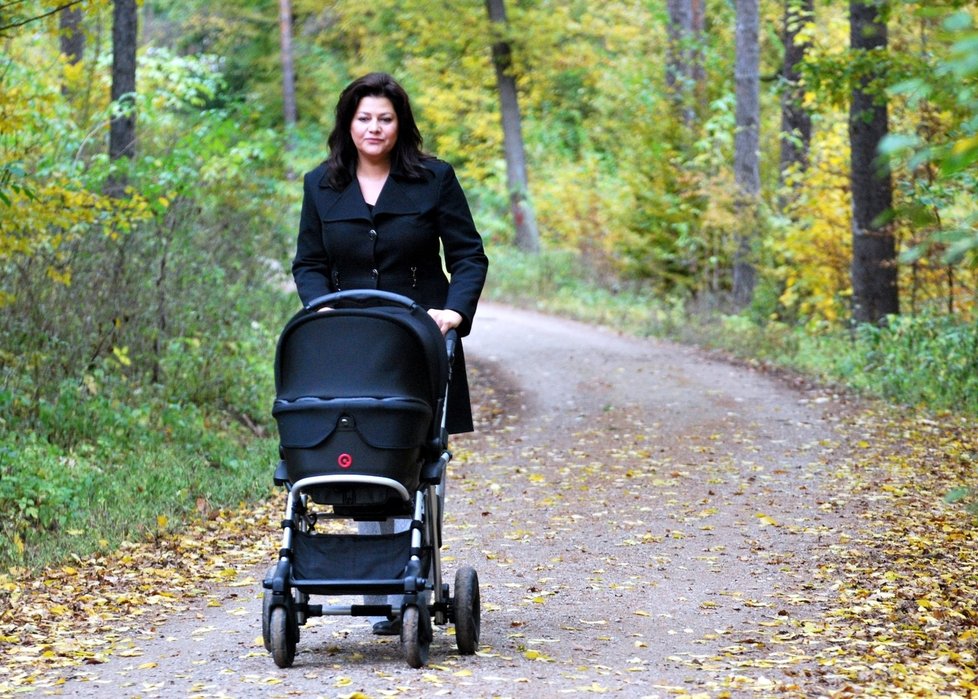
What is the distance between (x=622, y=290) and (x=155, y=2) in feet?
66.1

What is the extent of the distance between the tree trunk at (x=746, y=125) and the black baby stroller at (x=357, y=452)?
55.8 ft

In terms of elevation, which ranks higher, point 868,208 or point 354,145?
point 354,145

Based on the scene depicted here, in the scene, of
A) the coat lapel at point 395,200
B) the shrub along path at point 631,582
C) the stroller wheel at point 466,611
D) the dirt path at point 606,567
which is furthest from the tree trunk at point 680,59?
the stroller wheel at point 466,611

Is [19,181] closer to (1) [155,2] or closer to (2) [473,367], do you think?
(2) [473,367]

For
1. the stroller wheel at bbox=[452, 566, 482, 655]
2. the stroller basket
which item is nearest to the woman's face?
the stroller basket

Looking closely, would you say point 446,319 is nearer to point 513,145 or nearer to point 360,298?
point 360,298

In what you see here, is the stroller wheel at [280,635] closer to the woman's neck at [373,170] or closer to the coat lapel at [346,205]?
the coat lapel at [346,205]

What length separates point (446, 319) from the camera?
5.42 m

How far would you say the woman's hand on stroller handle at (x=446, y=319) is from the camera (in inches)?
213

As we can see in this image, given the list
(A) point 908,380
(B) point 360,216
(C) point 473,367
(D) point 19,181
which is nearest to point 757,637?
(B) point 360,216

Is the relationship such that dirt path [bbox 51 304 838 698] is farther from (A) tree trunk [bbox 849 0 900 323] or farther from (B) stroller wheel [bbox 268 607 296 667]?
(A) tree trunk [bbox 849 0 900 323]

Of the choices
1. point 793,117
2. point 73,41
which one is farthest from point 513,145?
point 73,41

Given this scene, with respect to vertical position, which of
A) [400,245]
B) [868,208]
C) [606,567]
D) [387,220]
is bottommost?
[606,567]

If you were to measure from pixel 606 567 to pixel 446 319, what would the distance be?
8.10 feet
